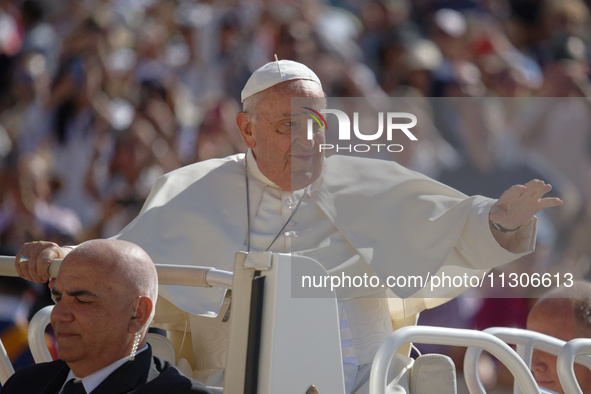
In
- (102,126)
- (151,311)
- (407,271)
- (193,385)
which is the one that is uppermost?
(102,126)

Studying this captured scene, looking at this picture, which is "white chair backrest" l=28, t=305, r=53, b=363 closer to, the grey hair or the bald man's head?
the bald man's head

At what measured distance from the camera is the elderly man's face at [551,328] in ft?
14.2

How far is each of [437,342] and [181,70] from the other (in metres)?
6.46

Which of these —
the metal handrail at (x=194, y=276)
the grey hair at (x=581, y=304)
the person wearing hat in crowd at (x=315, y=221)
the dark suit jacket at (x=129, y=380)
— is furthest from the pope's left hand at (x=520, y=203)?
the dark suit jacket at (x=129, y=380)

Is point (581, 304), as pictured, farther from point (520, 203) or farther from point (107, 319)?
point (107, 319)

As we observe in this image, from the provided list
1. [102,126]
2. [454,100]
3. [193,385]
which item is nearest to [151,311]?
[193,385]

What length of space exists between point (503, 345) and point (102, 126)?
559cm

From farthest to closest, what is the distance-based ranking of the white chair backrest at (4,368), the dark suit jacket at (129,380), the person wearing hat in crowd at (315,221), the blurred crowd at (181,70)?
the blurred crowd at (181,70) < the person wearing hat in crowd at (315,221) < the white chair backrest at (4,368) < the dark suit jacket at (129,380)

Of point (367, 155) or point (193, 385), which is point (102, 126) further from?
point (193, 385)

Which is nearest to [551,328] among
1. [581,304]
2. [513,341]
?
[581,304]

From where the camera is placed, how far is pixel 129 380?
3.14 m

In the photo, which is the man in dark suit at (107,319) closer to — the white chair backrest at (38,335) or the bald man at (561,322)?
the white chair backrest at (38,335)

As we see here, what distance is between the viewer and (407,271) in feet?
13.5

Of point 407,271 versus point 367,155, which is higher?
point 367,155
